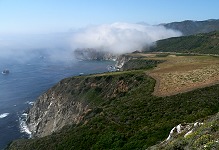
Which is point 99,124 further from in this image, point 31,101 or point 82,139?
point 31,101

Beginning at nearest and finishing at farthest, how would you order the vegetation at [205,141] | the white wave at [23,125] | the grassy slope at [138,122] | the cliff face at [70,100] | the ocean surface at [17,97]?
the vegetation at [205,141], the grassy slope at [138,122], the cliff face at [70,100], the ocean surface at [17,97], the white wave at [23,125]

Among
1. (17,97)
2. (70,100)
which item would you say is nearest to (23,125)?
(70,100)

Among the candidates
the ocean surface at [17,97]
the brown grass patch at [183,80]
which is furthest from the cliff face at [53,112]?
the brown grass patch at [183,80]

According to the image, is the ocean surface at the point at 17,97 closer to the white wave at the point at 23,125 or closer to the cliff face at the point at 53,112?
the white wave at the point at 23,125

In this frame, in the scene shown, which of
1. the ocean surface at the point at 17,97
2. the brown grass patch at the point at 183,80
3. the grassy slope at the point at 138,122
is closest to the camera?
the grassy slope at the point at 138,122

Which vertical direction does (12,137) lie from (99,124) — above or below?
below

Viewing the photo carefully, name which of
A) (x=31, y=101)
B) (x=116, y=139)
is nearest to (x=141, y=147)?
(x=116, y=139)

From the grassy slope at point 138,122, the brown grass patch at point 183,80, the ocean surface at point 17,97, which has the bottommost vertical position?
the ocean surface at point 17,97

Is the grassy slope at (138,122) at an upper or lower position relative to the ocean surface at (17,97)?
upper

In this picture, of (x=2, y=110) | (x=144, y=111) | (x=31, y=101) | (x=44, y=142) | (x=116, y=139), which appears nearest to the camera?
(x=116, y=139)

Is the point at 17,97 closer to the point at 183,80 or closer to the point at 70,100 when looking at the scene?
the point at 70,100

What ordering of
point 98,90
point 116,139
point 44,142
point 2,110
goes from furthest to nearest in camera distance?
point 2,110
point 98,90
point 44,142
point 116,139
